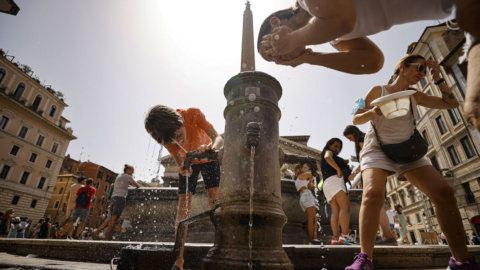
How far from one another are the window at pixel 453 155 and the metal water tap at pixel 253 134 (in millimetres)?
30045

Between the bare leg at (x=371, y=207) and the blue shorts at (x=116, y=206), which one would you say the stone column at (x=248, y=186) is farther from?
the blue shorts at (x=116, y=206)

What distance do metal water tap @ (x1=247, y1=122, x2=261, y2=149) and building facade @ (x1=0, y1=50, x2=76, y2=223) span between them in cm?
3819

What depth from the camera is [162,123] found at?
8.04ft

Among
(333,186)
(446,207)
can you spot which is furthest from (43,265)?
(333,186)

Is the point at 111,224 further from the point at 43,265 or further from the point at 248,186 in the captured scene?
the point at 248,186

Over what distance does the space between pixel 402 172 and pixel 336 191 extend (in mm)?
1941

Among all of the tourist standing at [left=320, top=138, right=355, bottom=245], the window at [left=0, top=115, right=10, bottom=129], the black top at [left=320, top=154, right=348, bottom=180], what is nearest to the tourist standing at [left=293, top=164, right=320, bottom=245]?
the tourist standing at [left=320, top=138, right=355, bottom=245]

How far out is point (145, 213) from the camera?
646 centimetres

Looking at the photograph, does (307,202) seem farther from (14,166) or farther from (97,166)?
(97,166)

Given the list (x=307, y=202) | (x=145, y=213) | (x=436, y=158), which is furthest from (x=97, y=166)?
(x=436, y=158)

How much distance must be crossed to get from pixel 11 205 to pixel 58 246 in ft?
119

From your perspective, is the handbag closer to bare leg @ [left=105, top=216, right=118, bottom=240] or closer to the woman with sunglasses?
the woman with sunglasses

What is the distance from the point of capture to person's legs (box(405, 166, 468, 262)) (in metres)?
1.53

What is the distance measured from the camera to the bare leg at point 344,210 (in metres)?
3.51
